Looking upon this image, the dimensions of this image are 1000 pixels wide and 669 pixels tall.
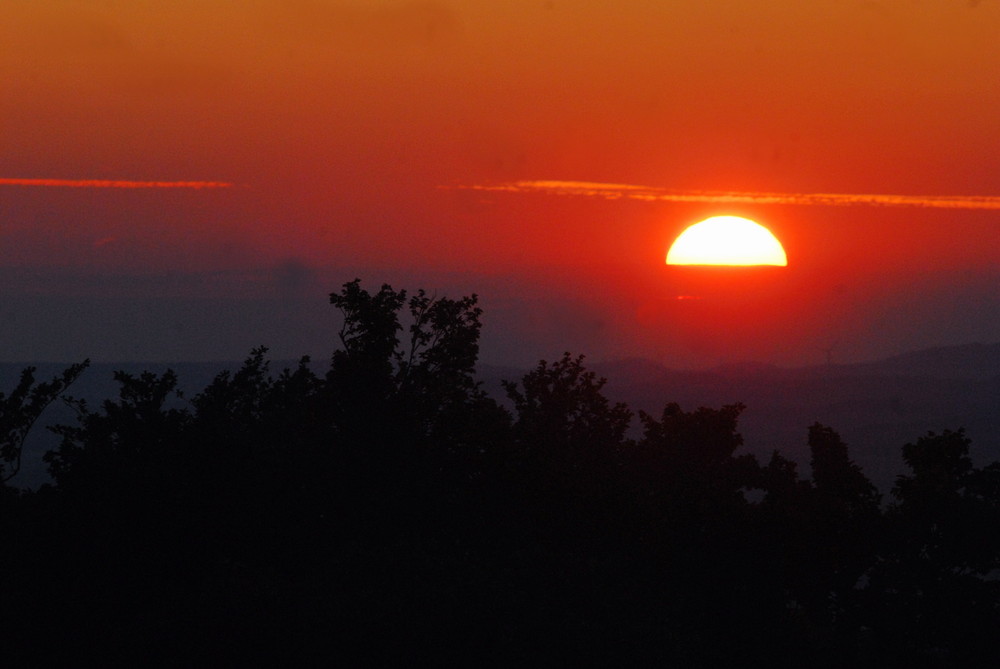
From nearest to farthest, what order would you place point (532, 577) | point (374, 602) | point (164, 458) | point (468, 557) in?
1. point (374, 602)
2. point (532, 577)
3. point (468, 557)
4. point (164, 458)

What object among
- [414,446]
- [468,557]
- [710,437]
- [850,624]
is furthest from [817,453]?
[468,557]

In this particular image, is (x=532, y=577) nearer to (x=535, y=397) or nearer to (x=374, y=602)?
(x=374, y=602)

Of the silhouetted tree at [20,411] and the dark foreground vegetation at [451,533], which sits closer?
the dark foreground vegetation at [451,533]

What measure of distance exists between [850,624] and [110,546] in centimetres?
1899

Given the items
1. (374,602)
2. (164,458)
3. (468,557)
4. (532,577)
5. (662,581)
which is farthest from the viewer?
(662,581)

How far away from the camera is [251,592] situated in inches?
925

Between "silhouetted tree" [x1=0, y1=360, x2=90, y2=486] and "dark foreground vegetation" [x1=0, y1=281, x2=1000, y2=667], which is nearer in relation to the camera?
"dark foreground vegetation" [x1=0, y1=281, x2=1000, y2=667]

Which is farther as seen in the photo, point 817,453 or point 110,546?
point 817,453

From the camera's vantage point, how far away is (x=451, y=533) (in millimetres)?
31391

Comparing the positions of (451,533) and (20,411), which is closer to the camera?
(451,533)

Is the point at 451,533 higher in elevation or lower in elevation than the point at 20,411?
lower

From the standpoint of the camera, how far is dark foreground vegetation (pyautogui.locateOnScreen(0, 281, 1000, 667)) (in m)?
23.1

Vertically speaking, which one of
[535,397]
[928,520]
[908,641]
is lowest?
[908,641]

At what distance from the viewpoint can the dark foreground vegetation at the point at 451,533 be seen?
75.8 ft
